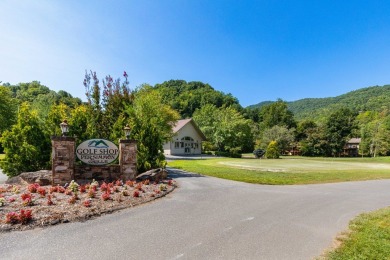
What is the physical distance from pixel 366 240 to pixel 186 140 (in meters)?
34.1

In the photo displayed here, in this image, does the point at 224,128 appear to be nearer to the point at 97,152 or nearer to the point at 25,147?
the point at 97,152

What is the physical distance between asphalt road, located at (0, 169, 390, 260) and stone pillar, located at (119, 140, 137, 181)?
9.08 feet

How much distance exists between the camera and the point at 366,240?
4422 mm

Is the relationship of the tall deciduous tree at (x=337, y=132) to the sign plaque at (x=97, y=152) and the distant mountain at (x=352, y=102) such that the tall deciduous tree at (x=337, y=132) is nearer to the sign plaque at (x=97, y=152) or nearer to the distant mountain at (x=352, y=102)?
the distant mountain at (x=352, y=102)

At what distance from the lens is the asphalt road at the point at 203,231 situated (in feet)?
12.8

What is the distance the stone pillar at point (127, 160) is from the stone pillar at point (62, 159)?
5.95 feet

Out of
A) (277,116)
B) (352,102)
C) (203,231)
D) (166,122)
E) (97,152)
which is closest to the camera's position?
(203,231)

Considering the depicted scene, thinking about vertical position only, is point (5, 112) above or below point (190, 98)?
below

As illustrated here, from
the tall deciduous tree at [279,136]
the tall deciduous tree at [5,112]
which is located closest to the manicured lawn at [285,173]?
the tall deciduous tree at [279,136]

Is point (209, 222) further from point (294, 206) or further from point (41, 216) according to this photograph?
point (41, 216)

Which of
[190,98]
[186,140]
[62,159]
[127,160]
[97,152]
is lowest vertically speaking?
[127,160]

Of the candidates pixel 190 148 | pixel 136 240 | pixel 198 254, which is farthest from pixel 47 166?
pixel 190 148

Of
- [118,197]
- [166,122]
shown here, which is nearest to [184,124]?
[166,122]

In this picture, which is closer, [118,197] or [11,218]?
[11,218]
